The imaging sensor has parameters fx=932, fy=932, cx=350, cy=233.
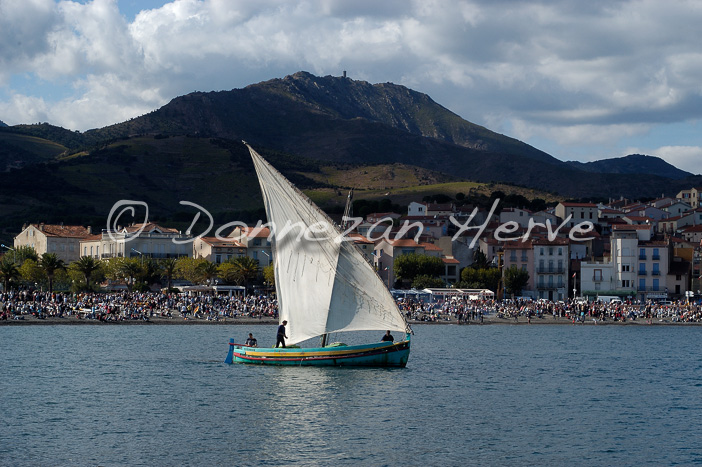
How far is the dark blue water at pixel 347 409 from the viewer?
2909 centimetres

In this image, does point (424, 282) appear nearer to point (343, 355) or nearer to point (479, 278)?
point (479, 278)

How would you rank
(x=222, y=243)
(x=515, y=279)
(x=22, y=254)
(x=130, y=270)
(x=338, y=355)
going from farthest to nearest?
1. (x=222, y=243)
2. (x=22, y=254)
3. (x=515, y=279)
4. (x=130, y=270)
5. (x=338, y=355)

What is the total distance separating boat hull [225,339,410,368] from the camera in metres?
45.0

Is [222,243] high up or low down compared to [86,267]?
up

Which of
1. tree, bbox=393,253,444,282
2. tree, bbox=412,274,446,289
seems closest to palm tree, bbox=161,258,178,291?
tree, bbox=393,253,444,282

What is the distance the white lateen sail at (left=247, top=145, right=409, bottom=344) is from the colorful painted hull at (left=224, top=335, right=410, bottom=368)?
106 centimetres

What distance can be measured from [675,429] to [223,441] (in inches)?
652

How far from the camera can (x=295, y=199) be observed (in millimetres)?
42719

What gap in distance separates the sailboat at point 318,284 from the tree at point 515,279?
7072cm

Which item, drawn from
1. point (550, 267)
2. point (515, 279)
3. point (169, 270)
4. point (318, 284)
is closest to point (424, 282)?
point (515, 279)

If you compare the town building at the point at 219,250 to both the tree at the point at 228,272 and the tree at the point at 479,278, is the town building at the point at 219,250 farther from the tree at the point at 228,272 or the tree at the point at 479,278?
the tree at the point at 479,278

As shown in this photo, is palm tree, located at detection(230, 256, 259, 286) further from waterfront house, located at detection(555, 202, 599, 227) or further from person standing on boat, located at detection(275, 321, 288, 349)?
waterfront house, located at detection(555, 202, 599, 227)

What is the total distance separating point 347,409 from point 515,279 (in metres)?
81.1

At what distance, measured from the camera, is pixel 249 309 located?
89625 mm
